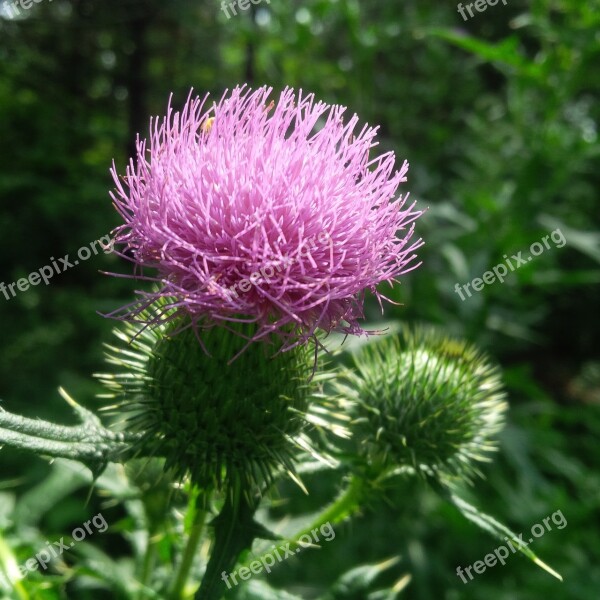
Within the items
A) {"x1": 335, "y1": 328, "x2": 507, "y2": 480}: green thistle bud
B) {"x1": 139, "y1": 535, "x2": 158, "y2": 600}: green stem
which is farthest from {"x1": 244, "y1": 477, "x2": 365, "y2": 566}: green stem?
{"x1": 139, "y1": 535, "x2": 158, "y2": 600}: green stem

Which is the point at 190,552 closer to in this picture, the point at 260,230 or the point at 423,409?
the point at 423,409

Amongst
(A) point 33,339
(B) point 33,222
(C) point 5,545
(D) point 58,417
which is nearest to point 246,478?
(C) point 5,545

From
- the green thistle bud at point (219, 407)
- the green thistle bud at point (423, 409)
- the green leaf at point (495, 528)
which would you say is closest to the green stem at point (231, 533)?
the green thistle bud at point (219, 407)

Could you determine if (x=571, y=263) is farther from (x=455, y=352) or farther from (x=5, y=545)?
(x=5, y=545)

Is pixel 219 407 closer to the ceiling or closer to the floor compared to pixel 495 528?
closer to the ceiling

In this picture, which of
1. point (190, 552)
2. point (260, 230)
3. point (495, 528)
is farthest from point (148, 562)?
point (260, 230)

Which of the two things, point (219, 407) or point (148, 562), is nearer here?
point (219, 407)

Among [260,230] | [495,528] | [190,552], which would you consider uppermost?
[260,230]

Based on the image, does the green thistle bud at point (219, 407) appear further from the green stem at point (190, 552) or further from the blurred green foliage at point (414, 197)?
the blurred green foliage at point (414, 197)

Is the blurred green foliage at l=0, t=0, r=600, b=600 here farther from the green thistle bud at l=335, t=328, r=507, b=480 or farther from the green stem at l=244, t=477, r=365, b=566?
the green thistle bud at l=335, t=328, r=507, b=480
